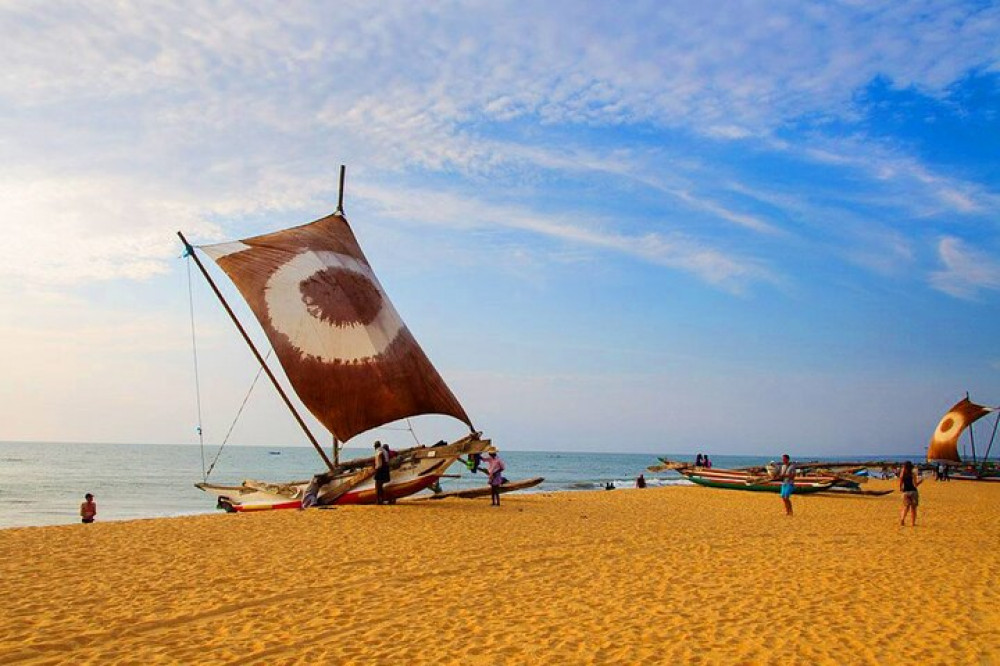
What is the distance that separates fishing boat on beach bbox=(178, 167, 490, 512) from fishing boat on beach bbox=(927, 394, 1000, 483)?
1910 inches

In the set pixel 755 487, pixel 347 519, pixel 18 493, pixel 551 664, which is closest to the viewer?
pixel 551 664

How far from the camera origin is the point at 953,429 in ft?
175

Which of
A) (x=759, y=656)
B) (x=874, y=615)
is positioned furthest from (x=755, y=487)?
(x=759, y=656)

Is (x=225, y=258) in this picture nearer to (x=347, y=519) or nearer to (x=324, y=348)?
(x=324, y=348)

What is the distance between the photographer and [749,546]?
14148mm

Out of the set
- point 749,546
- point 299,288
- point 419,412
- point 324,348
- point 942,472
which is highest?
point 299,288

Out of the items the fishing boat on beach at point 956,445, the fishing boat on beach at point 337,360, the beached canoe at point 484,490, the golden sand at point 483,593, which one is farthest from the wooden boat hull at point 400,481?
the fishing boat on beach at point 956,445

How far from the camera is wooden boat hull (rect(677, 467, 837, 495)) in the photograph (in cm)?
3012

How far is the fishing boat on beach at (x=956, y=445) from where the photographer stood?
172 feet

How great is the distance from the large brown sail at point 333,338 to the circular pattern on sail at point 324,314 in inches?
1.1

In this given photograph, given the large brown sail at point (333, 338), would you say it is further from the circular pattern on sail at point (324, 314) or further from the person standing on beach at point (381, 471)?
the person standing on beach at point (381, 471)

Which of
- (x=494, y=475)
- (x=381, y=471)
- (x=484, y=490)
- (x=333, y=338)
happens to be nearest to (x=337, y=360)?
(x=333, y=338)

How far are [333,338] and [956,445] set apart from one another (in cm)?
5342

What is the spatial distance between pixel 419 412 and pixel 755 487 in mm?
19381
